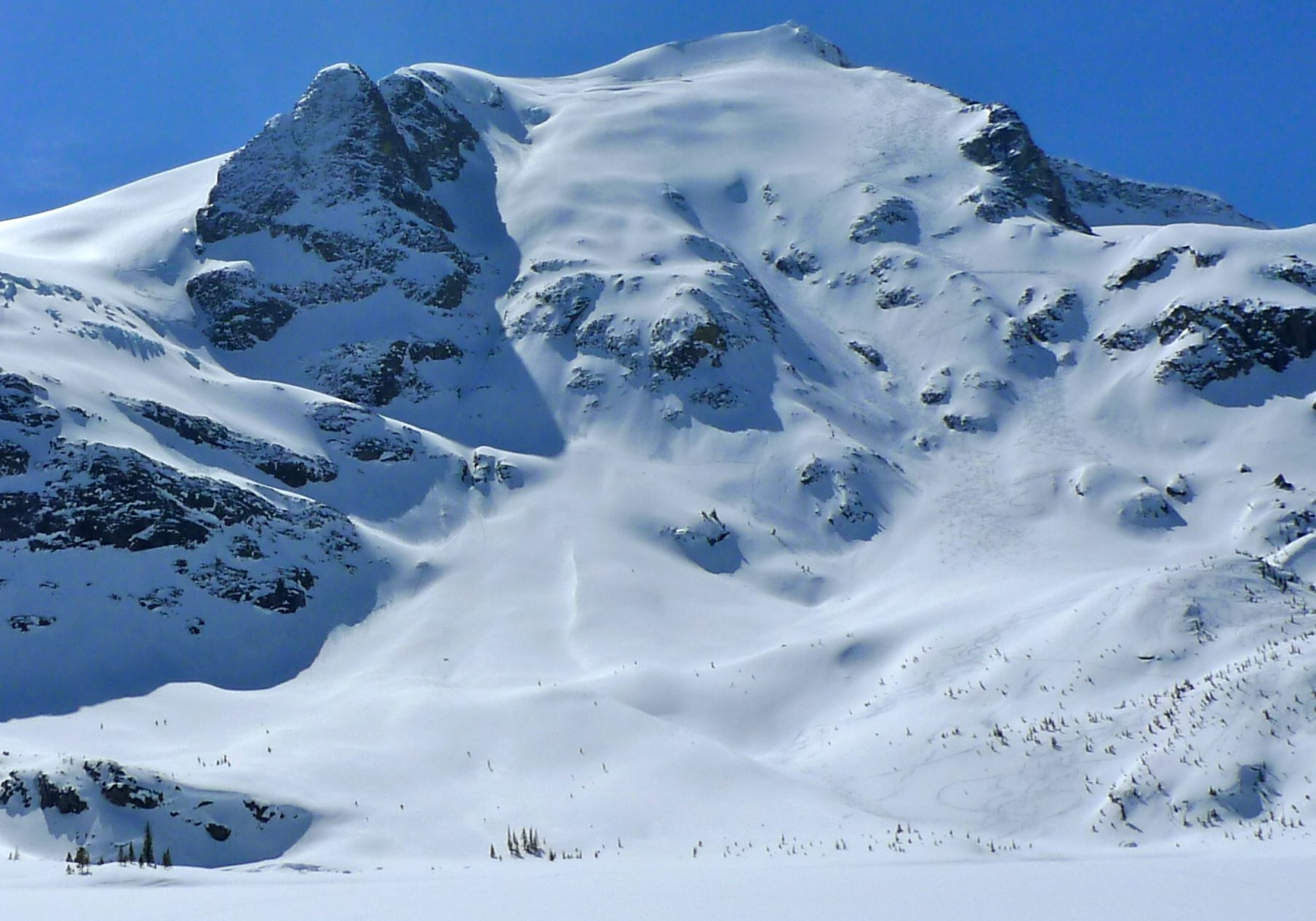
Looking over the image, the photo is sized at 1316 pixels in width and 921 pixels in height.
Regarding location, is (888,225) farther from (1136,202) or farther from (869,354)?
(1136,202)

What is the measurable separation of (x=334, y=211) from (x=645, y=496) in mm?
32937

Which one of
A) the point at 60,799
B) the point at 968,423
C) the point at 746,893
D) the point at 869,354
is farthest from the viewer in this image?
the point at 869,354

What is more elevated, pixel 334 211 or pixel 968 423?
pixel 334 211

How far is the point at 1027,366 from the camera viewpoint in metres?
56.6

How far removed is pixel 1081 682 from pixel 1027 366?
38.2m

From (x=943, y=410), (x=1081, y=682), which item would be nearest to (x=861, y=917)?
(x=1081, y=682)

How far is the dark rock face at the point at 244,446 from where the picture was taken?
4197cm

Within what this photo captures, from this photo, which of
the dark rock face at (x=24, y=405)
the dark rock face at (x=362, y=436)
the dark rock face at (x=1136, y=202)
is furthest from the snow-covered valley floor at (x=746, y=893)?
the dark rock face at (x=1136, y=202)

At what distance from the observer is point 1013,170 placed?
75500 mm

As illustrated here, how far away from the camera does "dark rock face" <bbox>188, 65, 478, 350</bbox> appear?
59125mm

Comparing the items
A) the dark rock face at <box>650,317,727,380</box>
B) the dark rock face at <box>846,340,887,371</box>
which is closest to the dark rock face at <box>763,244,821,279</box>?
the dark rock face at <box>846,340,887,371</box>

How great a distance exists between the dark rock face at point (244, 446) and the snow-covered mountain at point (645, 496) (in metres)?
0.25

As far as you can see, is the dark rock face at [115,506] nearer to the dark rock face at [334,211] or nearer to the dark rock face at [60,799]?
the dark rock face at [60,799]

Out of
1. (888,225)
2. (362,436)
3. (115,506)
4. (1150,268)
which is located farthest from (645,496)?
(1150,268)
